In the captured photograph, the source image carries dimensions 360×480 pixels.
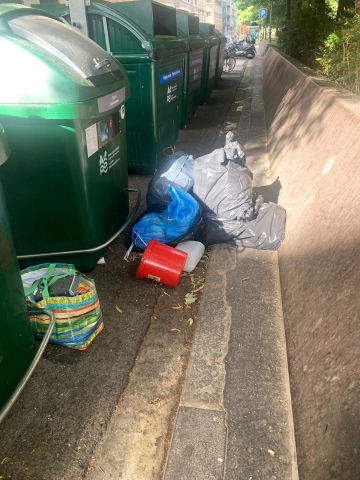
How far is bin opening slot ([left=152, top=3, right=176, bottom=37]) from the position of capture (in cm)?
497

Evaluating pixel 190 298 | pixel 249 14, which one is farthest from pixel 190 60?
pixel 249 14

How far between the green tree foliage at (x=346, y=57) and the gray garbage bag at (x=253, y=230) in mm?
2631

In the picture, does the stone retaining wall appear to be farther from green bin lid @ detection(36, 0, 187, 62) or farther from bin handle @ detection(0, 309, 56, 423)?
green bin lid @ detection(36, 0, 187, 62)

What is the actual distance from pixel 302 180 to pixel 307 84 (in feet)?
6.59

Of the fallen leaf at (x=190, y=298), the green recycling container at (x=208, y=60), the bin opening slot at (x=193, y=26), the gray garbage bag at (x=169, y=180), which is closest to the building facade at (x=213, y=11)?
the green recycling container at (x=208, y=60)

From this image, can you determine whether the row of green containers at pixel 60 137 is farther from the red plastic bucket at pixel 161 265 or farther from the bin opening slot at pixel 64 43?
the red plastic bucket at pixel 161 265

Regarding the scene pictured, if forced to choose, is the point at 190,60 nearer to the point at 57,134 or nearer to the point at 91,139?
the point at 91,139

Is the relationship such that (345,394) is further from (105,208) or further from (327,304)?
(105,208)

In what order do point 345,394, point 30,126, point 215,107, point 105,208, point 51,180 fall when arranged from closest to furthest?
1. point 345,394
2. point 30,126
3. point 51,180
4. point 105,208
5. point 215,107

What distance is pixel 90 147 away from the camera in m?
2.43

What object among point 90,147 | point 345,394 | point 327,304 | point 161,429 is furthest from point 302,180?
point 161,429

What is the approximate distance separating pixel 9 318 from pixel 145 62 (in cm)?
334

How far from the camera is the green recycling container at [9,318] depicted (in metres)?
1.65

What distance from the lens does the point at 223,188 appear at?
3184 mm
